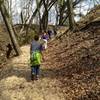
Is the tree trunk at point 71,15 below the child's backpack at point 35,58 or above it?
above

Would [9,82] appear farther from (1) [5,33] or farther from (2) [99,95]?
(1) [5,33]

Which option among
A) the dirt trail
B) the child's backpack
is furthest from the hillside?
the child's backpack

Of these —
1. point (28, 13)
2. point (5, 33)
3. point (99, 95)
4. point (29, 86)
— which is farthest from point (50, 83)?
point (28, 13)

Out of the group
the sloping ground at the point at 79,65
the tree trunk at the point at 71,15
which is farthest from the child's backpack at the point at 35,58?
the tree trunk at the point at 71,15

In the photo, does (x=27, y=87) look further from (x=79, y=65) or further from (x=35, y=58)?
(x=79, y=65)

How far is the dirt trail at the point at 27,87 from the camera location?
12.9 m

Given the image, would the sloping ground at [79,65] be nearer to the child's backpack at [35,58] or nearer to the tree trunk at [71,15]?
the child's backpack at [35,58]

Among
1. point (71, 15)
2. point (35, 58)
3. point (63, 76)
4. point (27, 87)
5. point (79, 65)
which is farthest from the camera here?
point (71, 15)

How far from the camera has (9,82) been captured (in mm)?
15180

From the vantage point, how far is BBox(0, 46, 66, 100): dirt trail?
42.4 feet

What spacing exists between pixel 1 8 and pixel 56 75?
7545mm

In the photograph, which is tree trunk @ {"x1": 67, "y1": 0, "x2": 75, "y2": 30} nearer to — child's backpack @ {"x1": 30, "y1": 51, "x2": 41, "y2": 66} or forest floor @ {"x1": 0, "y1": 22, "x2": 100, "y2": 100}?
forest floor @ {"x1": 0, "y1": 22, "x2": 100, "y2": 100}

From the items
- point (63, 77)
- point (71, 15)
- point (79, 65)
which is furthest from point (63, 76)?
point (71, 15)

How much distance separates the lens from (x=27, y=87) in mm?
14023
